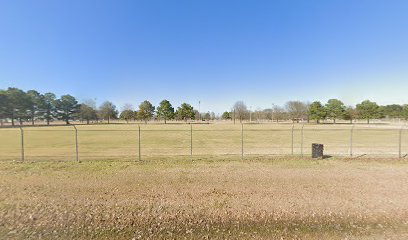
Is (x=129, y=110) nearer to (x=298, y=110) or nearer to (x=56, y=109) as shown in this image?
(x=56, y=109)

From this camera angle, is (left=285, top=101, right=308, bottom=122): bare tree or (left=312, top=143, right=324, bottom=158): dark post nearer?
(left=312, top=143, right=324, bottom=158): dark post

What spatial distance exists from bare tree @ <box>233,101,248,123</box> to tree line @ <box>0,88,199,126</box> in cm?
2639

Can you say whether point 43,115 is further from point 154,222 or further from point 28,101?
point 154,222

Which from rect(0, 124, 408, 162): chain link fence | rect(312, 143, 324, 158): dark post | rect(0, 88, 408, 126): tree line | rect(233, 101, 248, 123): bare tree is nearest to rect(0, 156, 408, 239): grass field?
rect(312, 143, 324, 158): dark post

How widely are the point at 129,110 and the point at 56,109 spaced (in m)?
33.0

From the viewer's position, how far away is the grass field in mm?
4500

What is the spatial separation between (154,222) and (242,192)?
3121mm

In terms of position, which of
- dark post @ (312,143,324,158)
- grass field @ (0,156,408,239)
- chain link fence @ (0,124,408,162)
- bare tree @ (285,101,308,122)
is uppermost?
bare tree @ (285,101,308,122)

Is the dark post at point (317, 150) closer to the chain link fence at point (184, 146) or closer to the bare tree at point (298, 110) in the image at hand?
the chain link fence at point (184, 146)

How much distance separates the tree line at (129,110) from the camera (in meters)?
80.1

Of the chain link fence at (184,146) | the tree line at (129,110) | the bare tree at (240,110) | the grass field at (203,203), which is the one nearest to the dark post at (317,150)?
the chain link fence at (184,146)

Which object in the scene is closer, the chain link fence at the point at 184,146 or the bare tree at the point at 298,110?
the chain link fence at the point at 184,146

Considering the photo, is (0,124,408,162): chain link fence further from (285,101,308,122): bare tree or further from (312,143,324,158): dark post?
(285,101,308,122): bare tree

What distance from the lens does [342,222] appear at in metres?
4.88
